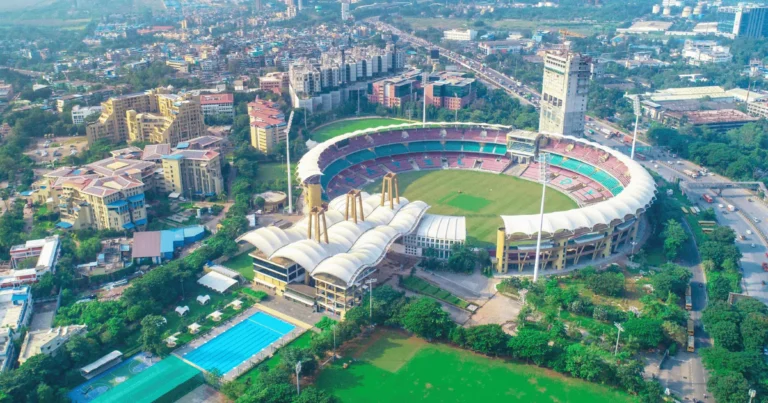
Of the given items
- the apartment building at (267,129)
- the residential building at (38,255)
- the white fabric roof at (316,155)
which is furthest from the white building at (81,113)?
the residential building at (38,255)

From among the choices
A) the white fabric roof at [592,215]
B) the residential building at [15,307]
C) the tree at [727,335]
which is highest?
the white fabric roof at [592,215]

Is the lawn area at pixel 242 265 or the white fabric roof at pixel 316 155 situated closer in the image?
the lawn area at pixel 242 265

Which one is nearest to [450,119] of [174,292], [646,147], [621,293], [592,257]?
[646,147]

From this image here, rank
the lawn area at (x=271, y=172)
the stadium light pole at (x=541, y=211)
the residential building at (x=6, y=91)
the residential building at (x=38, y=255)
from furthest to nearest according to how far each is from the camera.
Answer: the residential building at (x=6, y=91) < the lawn area at (x=271, y=172) < the residential building at (x=38, y=255) < the stadium light pole at (x=541, y=211)

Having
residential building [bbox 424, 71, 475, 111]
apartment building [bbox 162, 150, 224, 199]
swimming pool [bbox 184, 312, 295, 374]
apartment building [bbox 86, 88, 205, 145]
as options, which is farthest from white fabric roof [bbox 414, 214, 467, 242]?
residential building [bbox 424, 71, 475, 111]

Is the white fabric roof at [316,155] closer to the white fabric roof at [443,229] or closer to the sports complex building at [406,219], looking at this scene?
the sports complex building at [406,219]

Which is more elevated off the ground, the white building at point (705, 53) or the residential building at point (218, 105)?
the white building at point (705, 53)
